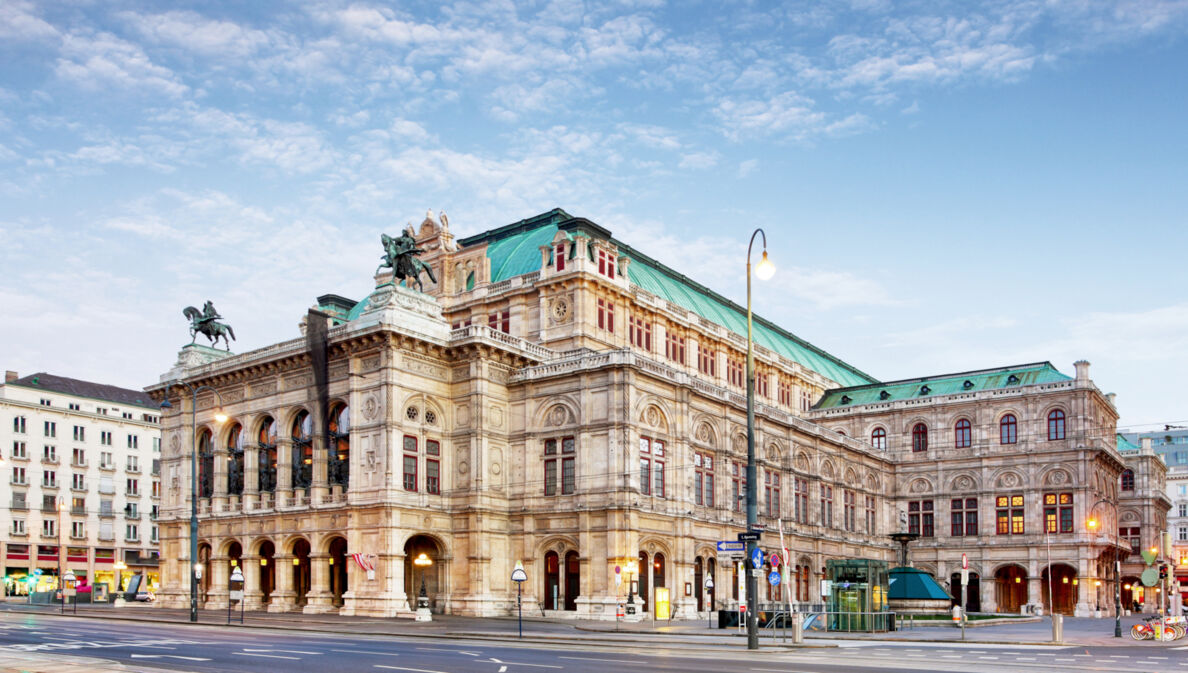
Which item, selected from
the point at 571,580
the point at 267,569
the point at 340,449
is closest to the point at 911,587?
the point at 571,580

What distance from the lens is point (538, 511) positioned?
6400cm

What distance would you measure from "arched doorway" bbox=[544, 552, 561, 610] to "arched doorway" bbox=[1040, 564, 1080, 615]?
158 feet

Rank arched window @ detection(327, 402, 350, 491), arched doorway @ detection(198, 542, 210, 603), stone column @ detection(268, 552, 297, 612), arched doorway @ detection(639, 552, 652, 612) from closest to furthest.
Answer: arched doorway @ detection(639, 552, 652, 612), arched window @ detection(327, 402, 350, 491), stone column @ detection(268, 552, 297, 612), arched doorway @ detection(198, 542, 210, 603)

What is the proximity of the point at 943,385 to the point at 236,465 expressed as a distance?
6290 cm

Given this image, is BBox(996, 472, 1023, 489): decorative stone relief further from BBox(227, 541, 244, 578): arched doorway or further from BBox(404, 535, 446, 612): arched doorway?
BBox(227, 541, 244, 578): arched doorway

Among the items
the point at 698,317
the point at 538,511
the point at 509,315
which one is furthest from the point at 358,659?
the point at 698,317

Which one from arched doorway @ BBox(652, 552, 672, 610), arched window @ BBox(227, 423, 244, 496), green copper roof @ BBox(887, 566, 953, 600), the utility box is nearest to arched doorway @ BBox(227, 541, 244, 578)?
arched window @ BBox(227, 423, 244, 496)

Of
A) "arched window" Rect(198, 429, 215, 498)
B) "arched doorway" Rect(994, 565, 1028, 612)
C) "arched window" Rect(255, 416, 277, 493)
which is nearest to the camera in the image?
"arched window" Rect(255, 416, 277, 493)

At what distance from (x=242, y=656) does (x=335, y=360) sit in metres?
36.9

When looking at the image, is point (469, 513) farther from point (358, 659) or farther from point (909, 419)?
point (909, 419)

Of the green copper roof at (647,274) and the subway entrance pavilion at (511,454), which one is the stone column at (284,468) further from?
the green copper roof at (647,274)

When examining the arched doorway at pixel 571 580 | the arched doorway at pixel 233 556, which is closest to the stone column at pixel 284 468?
the arched doorway at pixel 233 556

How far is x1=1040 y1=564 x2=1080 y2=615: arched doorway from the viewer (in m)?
91.0

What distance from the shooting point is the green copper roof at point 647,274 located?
7862cm
